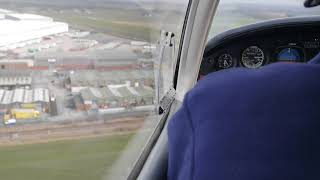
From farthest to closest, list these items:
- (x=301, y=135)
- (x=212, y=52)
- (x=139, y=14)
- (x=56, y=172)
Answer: (x=212, y=52)
(x=139, y=14)
(x=56, y=172)
(x=301, y=135)

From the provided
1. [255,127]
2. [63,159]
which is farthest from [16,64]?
Result: [255,127]

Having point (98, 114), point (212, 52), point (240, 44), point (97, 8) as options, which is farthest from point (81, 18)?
point (240, 44)

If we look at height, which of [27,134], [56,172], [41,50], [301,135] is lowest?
[56,172]

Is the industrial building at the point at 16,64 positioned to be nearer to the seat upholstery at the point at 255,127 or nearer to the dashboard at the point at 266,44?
the seat upholstery at the point at 255,127

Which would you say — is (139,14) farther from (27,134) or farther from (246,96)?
(246,96)

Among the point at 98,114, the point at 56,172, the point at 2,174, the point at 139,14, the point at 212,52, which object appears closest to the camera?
the point at 2,174
